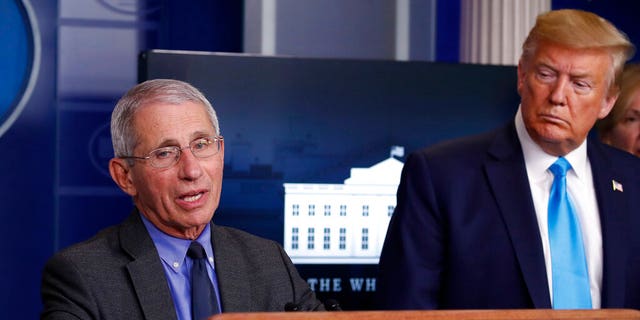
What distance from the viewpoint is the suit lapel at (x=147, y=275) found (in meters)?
1.98

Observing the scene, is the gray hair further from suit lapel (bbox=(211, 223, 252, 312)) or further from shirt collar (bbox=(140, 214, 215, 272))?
suit lapel (bbox=(211, 223, 252, 312))

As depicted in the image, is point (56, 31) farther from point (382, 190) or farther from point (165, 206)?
point (165, 206)

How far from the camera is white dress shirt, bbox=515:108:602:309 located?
2.30 metres

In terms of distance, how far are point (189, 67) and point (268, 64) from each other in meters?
0.29

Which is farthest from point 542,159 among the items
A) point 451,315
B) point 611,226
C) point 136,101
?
point 451,315

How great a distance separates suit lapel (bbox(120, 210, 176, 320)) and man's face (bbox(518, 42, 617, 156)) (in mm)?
971

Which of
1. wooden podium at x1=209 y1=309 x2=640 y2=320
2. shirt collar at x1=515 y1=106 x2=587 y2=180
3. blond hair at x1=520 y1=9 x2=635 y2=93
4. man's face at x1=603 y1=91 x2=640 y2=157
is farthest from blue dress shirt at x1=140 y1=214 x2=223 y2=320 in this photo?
man's face at x1=603 y1=91 x2=640 y2=157

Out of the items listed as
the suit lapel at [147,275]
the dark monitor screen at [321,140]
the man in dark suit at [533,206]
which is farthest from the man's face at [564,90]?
the dark monitor screen at [321,140]

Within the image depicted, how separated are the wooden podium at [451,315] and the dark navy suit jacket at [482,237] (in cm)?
129

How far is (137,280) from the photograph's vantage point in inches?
78.7

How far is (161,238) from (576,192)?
3.41 feet

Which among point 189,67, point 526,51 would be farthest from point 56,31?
point 526,51

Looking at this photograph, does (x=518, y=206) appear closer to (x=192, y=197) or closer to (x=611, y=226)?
(x=611, y=226)

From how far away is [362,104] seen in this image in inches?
140
